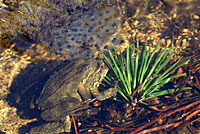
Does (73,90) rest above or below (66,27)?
below

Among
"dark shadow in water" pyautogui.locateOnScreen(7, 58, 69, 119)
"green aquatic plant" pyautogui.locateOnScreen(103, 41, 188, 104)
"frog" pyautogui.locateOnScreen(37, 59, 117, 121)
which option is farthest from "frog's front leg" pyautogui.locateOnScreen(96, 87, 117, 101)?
"dark shadow in water" pyautogui.locateOnScreen(7, 58, 69, 119)

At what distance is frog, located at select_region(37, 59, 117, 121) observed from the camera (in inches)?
193

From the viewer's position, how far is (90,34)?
19.9 feet

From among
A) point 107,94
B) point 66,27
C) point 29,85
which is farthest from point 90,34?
point 29,85

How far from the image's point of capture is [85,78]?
5.38 metres

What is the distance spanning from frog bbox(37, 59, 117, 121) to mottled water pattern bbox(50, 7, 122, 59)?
1.97ft

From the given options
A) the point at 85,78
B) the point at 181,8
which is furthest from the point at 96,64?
the point at 181,8

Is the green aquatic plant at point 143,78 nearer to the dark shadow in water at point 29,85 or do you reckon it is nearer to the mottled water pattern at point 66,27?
the mottled water pattern at point 66,27

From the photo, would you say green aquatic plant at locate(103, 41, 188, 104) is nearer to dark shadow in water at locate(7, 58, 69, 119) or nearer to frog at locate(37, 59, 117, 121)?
frog at locate(37, 59, 117, 121)

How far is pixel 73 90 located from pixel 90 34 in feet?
6.54

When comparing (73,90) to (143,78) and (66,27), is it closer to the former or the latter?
(143,78)

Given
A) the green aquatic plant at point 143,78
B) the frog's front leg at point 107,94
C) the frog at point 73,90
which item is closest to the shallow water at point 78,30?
the frog at point 73,90

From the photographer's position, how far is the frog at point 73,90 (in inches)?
193

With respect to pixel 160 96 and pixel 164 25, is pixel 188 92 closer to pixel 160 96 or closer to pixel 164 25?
pixel 160 96
